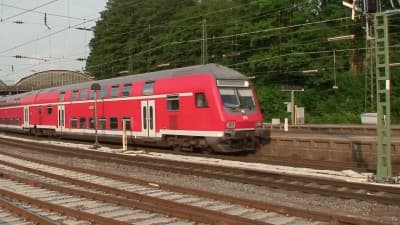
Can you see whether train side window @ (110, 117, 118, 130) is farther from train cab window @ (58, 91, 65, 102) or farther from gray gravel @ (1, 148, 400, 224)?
gray gravel @ (1, 148, 400, 224)

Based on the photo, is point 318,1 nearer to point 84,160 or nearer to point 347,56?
point 347,56

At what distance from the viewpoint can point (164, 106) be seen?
21016mm

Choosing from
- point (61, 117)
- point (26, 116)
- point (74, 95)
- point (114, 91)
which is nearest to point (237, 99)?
point (114, 91)

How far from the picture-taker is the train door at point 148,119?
21.7 meters

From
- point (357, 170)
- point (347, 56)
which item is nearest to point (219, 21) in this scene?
point (347, 56)

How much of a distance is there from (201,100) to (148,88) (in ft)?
12.8

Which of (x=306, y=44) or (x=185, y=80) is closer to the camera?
(x=185, y=80)

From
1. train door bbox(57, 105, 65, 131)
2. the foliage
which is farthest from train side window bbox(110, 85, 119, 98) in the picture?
the foliage

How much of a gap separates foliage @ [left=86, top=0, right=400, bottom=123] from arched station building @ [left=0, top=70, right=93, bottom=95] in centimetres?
4126

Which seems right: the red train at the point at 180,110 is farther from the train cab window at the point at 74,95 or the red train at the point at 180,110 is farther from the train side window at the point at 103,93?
the train cab window at the point at 74,95

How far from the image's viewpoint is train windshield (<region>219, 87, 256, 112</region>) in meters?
18.7

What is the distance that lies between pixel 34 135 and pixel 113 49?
33891 millimetres

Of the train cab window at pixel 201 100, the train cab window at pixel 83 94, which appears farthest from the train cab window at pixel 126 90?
the train cab window at pixel 201 100

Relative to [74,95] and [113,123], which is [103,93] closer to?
[113,123]
